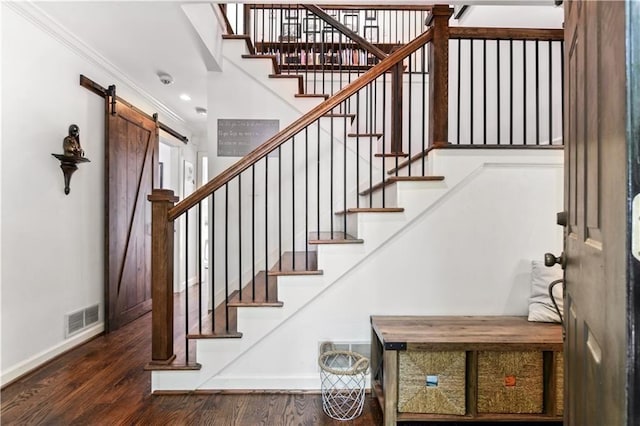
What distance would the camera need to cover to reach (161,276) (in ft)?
6.88

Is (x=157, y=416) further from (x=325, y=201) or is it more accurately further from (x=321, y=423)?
(x=325, y=201)

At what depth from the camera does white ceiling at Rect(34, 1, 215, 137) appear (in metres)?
2.41

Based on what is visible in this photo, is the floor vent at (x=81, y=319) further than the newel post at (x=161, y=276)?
Yes

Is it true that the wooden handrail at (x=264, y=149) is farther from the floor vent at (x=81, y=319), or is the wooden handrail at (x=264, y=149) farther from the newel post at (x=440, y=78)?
the floor vent at (x=81, y=319)

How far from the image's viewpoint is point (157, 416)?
188 centimetres

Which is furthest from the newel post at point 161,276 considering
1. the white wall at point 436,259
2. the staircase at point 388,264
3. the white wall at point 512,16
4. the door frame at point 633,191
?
the white wall at point 512,16

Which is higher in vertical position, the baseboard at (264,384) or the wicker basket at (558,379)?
the wicker basket at (558,379)

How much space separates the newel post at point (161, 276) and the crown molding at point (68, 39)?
5.40 ft

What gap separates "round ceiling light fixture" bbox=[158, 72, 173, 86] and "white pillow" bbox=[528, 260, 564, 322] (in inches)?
142

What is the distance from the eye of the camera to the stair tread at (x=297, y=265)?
2152 mm

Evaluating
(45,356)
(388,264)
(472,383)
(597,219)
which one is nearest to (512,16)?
(388,264)

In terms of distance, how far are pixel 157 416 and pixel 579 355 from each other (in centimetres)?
199

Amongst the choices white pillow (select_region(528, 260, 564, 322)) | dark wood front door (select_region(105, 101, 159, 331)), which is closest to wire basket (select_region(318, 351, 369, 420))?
white pillow (select_region(528, 260, 564, 322))

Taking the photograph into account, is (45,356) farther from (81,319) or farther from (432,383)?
(432,383)
